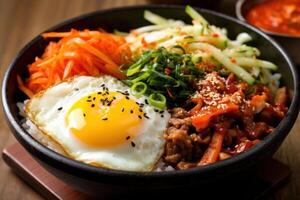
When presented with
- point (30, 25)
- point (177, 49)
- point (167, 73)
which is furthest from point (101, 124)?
point (30, 25)

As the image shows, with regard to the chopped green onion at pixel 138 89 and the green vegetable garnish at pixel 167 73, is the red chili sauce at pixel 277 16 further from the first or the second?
the chopped green onion at pixel 138 89

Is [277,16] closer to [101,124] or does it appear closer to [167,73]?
[167,73]

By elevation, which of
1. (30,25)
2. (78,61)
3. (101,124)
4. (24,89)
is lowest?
(30,25)

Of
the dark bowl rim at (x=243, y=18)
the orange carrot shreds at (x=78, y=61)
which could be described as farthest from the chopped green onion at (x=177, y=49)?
the dark bowl rim at (x=243, y=18)

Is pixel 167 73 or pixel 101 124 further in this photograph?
pixel 167 73

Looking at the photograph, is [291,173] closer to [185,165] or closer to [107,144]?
[185,165]

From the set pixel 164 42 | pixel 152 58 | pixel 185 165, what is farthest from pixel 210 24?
pixel 185 165

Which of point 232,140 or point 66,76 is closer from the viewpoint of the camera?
point 232,140

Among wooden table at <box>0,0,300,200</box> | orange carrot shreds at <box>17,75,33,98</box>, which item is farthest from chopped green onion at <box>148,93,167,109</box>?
wooden table at <box>0,0,300,200</box>
